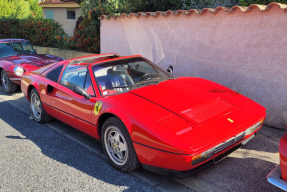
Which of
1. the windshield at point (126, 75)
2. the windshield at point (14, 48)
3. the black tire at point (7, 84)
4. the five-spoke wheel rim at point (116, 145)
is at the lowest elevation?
the black tire at point (7, 84)

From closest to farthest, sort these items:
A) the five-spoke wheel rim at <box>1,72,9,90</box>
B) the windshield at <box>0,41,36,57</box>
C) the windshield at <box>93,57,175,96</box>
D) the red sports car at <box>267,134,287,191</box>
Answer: the red sports car at <box>267,134,287,191</box> → the windshield at <box>93,57,175,96</box> → the five-spoke wheel rim at <box>1,72,9,90</box> → the windshield at <box>0,41,36,57</box>

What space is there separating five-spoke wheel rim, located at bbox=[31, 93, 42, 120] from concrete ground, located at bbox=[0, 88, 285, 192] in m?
0.58

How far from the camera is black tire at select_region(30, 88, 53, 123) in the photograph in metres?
5.02

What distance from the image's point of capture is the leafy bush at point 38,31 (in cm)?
1324

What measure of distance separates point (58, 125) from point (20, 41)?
4.88 m

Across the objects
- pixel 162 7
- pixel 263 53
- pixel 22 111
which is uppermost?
pixel 162 7

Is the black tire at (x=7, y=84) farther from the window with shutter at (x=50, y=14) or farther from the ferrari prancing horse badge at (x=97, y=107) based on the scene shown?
the window with shutter at (x=50, y=14)

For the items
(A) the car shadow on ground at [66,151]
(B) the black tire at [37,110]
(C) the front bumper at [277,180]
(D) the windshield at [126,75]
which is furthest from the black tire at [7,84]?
(C) the front bumper at [277,180]

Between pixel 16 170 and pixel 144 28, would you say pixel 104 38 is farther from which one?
pixel 16 170

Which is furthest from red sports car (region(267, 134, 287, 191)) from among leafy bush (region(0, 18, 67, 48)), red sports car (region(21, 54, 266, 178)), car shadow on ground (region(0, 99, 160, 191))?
leafy bush (region(0, 18, 67, 48))

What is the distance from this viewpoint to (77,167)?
11.5 feet

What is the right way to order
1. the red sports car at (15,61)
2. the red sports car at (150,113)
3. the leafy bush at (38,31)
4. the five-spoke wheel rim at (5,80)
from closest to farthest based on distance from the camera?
the red sports car at (150,113) < the red sports car at (15,61) < the five-spoke wheel rim at (5,80) < the leafy bush at (38,31)

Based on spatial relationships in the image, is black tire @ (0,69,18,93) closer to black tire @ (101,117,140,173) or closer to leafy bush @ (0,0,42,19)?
black tire @ (101,117,140,173)

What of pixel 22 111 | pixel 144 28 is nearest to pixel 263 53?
pixel 144 28
